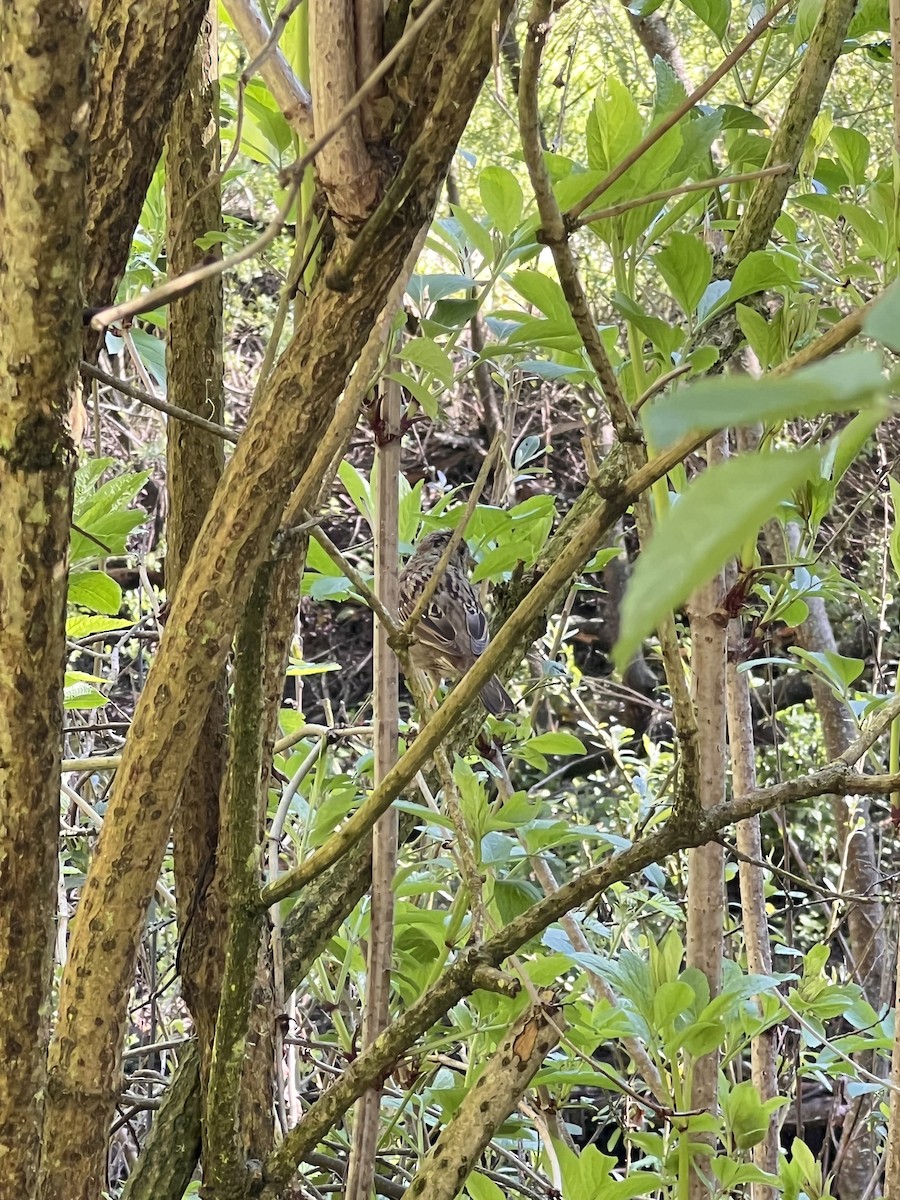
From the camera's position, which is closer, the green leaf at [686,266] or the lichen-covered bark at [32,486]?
the lichen-covered bark at [32,486]

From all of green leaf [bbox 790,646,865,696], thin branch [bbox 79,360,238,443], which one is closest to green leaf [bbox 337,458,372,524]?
thin branch [bbox 79,360,238,443]

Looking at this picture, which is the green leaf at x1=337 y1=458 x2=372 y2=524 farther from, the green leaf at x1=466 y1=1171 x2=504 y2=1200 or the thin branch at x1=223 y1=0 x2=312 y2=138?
the green leaf at x1=466 y1=1171 x2=504 y2=1200

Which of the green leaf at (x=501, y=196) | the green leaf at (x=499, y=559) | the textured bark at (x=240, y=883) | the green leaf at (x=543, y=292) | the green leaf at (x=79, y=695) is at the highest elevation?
the green leaf at (x=501, y=196)

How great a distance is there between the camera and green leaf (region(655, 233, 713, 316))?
474 mm

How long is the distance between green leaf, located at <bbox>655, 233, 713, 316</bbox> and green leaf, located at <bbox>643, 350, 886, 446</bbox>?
411 millimetres

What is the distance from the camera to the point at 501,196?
0.54 meters

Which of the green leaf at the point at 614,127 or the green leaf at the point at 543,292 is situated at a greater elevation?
the green leaf at the point at 614,127

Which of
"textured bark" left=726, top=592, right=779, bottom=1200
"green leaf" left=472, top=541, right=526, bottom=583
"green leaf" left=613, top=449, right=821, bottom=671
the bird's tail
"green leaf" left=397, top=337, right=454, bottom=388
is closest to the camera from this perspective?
"green leaf" left=613, top=449, right=821, bottom=671

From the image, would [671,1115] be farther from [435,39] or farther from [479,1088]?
[435,39]

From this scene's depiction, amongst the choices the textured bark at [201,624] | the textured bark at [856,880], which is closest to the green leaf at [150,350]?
the textured bark at [201,624]

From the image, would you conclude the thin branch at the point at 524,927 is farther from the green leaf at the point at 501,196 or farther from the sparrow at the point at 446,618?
the sparrow at the point at 446,618

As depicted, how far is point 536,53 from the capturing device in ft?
1.05

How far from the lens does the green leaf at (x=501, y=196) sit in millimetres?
530

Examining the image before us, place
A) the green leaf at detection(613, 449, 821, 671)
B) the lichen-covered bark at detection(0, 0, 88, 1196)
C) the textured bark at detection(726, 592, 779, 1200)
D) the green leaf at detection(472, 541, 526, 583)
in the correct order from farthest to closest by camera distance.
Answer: the textured bark at detection(726, 592, 779, 1200)
the green leaf at detection(472, 541, 526, 583)
the lichen-covered bark at detection(0, 0, 88, 1196)
the green leaf at detection(613, 449, 821, 671)
